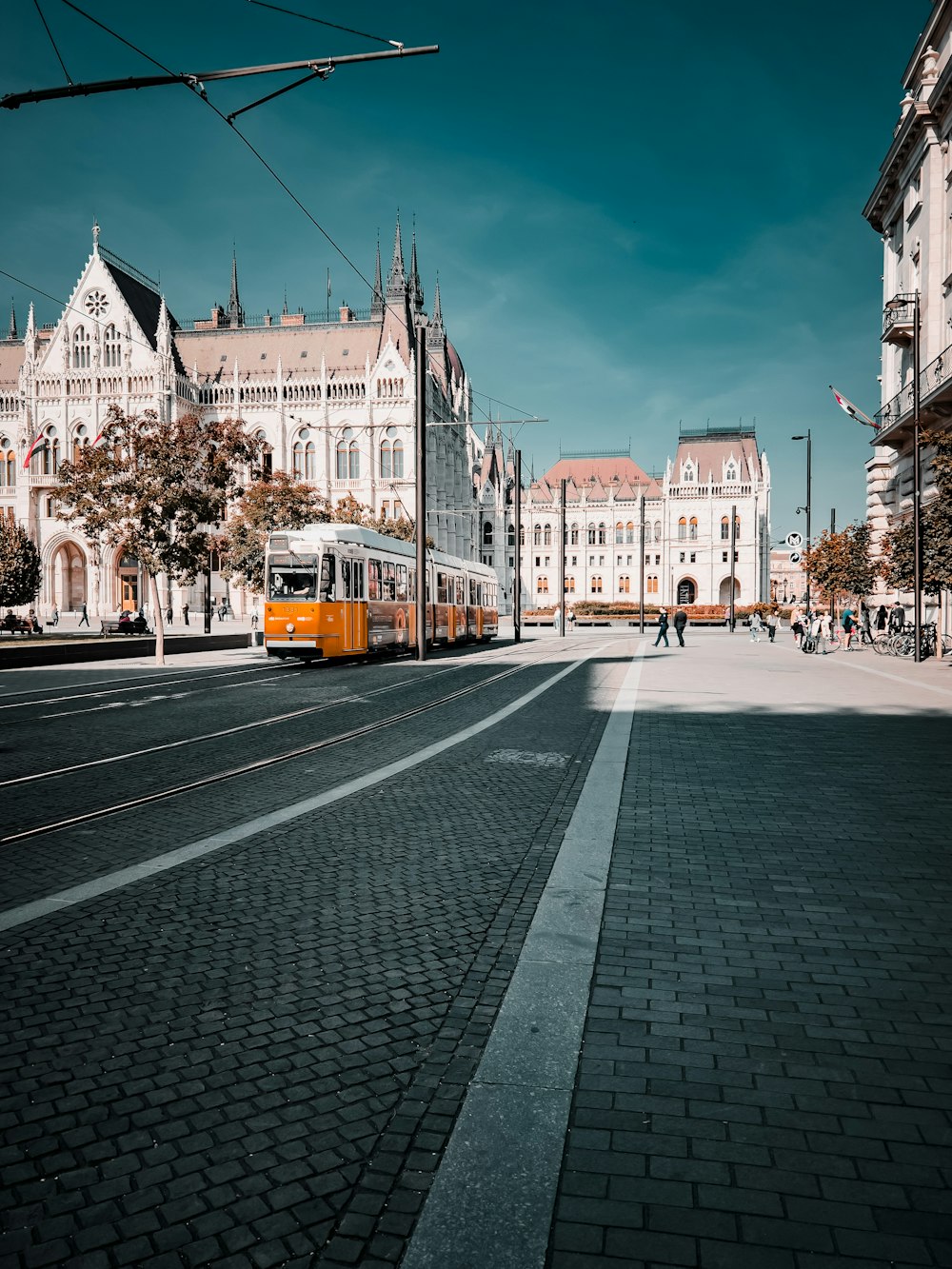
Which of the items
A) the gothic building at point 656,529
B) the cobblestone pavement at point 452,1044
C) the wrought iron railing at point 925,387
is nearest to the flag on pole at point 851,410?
the wrought iron railing at point 925,387

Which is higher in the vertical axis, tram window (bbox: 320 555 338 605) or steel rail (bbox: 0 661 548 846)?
tram window (bbox: 320 555 338 605)

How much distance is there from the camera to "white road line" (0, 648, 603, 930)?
4543 mm

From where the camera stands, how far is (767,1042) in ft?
10.2

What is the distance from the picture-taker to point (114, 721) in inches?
484

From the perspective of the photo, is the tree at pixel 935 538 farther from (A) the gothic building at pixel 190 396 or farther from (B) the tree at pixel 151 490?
(A) the gothic building at pixel 190 396

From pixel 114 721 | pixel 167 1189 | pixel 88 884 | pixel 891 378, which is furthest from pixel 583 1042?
pixel 891 378

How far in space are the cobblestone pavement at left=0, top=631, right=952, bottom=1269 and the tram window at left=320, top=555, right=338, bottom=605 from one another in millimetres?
16428

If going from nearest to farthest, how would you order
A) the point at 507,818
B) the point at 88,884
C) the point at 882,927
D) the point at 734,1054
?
the point at 734,1054 < the point at 882,927 < the point at 88,884 < the point at 507,818

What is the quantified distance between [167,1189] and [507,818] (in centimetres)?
425

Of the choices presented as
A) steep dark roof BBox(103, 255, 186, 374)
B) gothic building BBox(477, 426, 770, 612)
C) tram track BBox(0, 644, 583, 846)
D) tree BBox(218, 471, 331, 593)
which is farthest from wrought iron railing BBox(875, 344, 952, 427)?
gothic building BBox(477, 426, 770, 612)

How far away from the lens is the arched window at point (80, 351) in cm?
7738

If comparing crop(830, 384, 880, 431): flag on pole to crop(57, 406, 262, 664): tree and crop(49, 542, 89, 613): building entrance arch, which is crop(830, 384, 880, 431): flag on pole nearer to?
crop(57, 406, 262, 664): tree

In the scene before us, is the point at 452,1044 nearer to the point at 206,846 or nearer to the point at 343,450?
the point at 206,846

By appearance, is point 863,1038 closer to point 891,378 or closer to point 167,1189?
point 167,1189
